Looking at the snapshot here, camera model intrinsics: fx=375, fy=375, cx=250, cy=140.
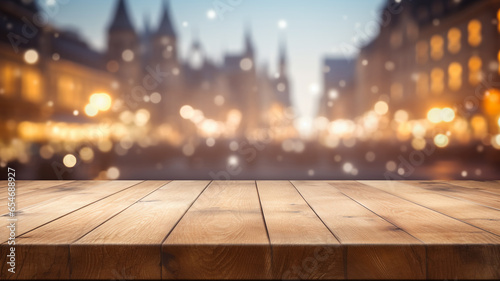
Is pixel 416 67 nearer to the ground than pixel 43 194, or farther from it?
farther from it

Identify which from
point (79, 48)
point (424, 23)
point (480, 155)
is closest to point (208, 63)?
point (79, 48)

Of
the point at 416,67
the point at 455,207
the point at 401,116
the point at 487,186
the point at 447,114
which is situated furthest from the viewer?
the point at 447,114

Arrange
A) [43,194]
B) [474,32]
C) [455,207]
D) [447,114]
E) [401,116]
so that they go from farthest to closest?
A: 1. [474,32]
2. [447,114]
3. [401,116]
4. [43,194]
5. [455,207]

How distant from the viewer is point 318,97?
3191 millimetres

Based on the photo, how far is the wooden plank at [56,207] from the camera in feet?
3.64

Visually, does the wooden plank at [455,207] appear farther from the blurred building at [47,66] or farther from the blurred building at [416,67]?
the blurred building at [47,66]

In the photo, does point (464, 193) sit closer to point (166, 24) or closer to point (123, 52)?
point (166, 24)

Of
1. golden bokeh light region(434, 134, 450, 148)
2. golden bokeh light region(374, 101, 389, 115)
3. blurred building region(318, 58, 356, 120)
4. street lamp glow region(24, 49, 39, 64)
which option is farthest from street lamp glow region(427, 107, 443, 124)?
street lamp glow region(24, 49, 39, 64)

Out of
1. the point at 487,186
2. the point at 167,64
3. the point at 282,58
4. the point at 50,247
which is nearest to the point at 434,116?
the point at 487,186

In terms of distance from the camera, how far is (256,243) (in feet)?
2.97

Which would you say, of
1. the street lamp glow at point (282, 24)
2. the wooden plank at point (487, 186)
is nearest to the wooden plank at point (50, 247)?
the wooden plank at point (487, 186)

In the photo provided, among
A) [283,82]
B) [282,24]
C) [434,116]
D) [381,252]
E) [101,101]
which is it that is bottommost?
[381,252]

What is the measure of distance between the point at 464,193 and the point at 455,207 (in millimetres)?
468

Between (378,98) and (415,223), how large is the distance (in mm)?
2248
